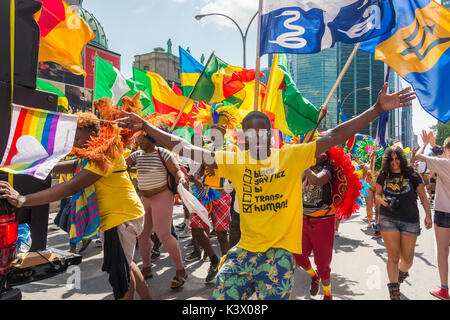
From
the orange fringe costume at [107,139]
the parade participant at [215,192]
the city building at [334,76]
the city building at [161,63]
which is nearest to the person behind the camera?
the orange fringe costume at [107,139]

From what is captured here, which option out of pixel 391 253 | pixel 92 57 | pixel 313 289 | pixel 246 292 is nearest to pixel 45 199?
pixel 246 292

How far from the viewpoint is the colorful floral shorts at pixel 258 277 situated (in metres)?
2.21

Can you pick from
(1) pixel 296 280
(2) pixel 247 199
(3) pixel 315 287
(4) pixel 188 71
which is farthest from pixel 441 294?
(4) pixel 188 71

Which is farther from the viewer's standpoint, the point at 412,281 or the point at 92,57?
the point at 92,57

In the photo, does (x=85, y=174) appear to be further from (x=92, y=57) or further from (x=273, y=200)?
(x=92, y=57)

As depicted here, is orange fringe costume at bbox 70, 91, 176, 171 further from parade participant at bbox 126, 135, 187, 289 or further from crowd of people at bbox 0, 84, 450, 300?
parade participant at bbox 126, 135, 187, 289

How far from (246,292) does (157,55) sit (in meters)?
51.0

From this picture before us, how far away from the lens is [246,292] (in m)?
2.26

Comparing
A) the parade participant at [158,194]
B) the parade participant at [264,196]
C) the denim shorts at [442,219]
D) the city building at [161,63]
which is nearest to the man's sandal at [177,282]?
the parade participant at [158,194]

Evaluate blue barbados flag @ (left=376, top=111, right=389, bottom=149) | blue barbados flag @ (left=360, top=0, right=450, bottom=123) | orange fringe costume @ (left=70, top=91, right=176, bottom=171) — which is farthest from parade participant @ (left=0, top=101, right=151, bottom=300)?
blue barbados flag @ (left=376, top=111, right=389, bottom=149)

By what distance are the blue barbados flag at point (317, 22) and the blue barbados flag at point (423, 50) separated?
23 centimetres

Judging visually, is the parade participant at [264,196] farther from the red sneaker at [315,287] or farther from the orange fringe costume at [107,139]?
the red sneaker at [315,287]

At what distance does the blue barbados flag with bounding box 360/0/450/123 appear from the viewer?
3477mm

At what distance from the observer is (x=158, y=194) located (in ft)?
14.2
